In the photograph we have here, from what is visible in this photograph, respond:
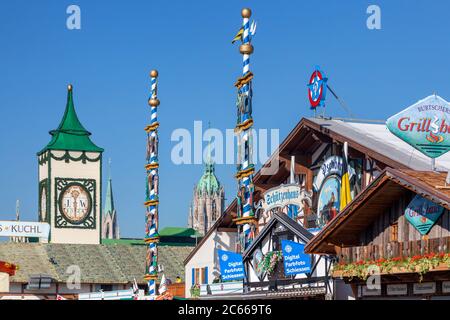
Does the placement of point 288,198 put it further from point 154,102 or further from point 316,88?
point 154,102

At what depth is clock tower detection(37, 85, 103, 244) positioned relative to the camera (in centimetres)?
8925

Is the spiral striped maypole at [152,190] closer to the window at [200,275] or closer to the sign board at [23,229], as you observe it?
the window at [200,275]

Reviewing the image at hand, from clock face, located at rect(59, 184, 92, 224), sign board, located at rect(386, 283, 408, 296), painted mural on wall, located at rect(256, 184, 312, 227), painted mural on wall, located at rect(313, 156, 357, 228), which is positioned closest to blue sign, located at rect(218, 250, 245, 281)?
painted mural on wall, located at rect(256, 184, 312, 227)

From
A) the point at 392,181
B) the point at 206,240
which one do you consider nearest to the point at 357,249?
the point at 392,181

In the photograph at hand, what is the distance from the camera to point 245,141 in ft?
156

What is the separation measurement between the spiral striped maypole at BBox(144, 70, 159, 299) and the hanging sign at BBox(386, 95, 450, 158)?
3153cm

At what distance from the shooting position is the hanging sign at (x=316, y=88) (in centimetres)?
4441

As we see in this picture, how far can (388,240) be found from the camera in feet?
88.2

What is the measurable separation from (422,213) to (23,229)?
63632 millimetres

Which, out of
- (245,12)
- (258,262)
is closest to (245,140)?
(245,12)

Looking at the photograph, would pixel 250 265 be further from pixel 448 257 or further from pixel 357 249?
pixel 448 257

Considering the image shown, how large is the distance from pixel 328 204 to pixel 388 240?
1677cm

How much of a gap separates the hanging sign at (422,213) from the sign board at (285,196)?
16890 mm

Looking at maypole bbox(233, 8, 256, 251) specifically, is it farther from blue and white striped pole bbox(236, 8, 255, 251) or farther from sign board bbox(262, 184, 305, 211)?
sign board bbox(262, 184, 305, 211)
